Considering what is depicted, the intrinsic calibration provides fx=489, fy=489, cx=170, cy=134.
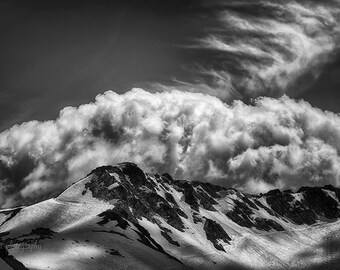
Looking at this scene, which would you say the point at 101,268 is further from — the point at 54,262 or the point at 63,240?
the point at 63,240

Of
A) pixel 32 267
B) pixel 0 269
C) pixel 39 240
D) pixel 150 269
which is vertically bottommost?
pixel 150 269

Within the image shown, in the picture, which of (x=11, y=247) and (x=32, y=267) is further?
(x=11, y=247)

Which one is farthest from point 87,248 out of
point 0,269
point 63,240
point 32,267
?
point 0,269

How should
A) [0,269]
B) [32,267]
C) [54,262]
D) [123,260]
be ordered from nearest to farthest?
1. [0,269]
2. [32,267]
3. [54,262]
4. [123,260]

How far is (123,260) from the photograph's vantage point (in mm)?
192625

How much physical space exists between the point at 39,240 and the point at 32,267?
4857 cm

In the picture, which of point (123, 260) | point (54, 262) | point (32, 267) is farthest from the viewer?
point (123, 260)

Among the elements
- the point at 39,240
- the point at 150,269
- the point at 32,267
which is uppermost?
the point at 32,267

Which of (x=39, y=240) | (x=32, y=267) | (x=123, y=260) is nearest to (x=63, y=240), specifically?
(x=39, y=240)

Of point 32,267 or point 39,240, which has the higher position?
point 32,267

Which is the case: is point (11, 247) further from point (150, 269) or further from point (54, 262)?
point (150, 269)

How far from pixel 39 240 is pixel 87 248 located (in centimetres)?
2020

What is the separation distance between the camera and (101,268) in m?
172

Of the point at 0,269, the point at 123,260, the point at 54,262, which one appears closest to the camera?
the point at 0,269
